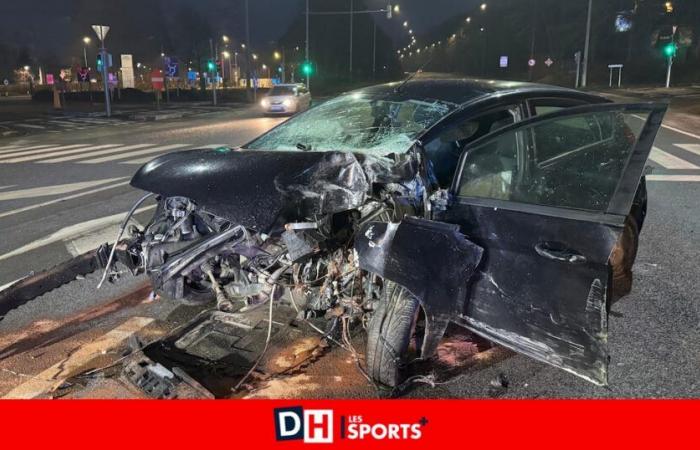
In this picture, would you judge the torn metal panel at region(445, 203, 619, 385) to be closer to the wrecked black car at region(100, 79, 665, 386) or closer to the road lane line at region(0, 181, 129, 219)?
the wrecked black car at region(100, 79, 665, 386)

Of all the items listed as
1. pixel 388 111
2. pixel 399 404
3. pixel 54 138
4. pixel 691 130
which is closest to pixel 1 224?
pixel 388 111

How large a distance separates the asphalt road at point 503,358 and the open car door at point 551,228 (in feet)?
1.60

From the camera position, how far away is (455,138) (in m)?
3.79

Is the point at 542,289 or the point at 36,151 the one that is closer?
the point at 542,289

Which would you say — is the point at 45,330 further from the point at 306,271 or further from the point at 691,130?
the point at 691,130

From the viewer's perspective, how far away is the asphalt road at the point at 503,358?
3.08m

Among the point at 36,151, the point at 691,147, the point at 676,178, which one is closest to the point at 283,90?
the point at 36,151

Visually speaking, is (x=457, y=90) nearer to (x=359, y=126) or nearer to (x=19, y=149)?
(x=359, y=126)

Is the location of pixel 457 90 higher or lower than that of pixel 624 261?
higher

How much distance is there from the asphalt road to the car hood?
99 centimetres

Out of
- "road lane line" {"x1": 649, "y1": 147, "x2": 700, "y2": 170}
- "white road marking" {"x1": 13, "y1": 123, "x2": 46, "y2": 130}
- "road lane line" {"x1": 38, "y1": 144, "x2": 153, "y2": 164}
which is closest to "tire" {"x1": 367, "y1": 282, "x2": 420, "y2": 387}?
"road lane line" {"x1": 649, "y1": 147, "x2": 700, "y2": 170}

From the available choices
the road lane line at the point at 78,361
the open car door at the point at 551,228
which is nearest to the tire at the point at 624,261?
the open car door at the point at 551,228

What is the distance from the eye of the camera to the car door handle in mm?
2557

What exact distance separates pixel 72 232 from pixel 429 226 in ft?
16.3
